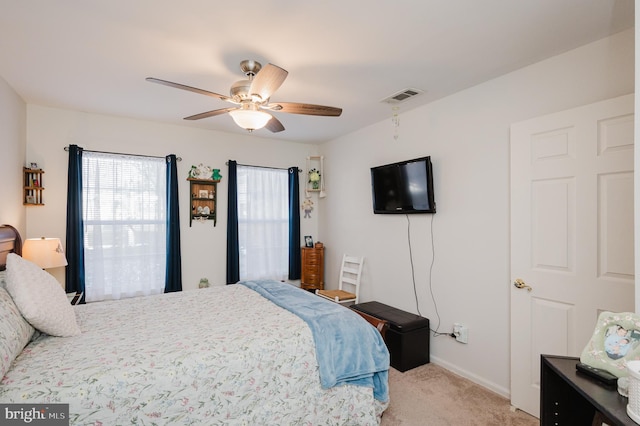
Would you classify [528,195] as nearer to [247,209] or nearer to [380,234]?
[380,234]

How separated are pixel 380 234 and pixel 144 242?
9.13ft

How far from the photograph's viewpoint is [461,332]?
2934 mm

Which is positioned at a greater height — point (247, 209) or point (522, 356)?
point (247, 209)

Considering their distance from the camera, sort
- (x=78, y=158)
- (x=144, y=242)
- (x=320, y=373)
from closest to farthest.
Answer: (x=320, y=373), (x=78, y=158), (x=144, y=242)

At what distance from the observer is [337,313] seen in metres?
2.27

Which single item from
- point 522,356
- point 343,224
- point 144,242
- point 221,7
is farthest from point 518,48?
point 144,242

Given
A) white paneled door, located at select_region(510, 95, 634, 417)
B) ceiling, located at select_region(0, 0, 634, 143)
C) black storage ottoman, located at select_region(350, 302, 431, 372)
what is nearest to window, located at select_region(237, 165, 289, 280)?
ceiling, located at select_region(0, 0, 634, 143)

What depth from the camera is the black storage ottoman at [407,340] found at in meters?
3.00

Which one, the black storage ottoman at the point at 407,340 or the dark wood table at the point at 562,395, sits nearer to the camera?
the dark wood table at the point at 562,395

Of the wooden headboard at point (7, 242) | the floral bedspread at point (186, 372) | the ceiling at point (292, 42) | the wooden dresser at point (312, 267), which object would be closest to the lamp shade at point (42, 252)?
the wooden headboard at point (7, 242)

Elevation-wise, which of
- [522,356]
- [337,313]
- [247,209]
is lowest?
[522,356]

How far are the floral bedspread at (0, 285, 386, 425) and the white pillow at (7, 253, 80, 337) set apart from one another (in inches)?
3.2

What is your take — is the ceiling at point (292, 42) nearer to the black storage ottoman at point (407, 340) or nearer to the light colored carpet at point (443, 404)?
the black storage ottoman at point (407, 340)

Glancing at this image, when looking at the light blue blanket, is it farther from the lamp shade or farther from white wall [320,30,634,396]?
the lamp shade
